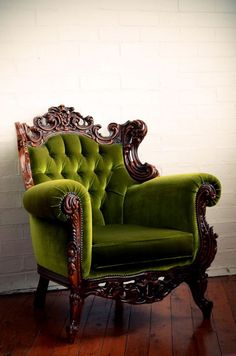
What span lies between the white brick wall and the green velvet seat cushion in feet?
3.47

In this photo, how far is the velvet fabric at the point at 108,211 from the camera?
1931 millimetres

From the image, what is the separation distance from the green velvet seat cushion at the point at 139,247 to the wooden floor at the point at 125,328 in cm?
33

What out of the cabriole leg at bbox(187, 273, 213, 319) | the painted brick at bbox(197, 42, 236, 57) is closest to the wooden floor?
the cabriole leg at bbox(187, 273, 213, 319)

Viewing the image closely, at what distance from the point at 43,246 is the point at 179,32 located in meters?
1.86

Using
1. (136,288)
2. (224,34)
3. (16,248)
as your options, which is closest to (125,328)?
(136,288)

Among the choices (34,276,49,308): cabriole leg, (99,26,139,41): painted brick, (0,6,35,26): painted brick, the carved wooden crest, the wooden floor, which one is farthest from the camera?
(99,26,139,41): painted brick

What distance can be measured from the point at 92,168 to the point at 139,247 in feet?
2.74

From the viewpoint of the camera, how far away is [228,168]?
3186 mm

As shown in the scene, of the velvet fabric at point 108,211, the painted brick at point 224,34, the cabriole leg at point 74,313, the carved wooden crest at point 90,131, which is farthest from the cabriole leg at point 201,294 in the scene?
the painted brick at point 224,34

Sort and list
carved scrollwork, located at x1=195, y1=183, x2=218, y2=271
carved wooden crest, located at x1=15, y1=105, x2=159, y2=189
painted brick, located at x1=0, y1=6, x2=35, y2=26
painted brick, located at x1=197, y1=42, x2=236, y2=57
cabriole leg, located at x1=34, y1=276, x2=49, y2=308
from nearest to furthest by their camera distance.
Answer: carved scrollwork, located at x1=195, y1=183, x2=218, y2=271
cabriole leg, located at x1=34, y1=276, x2=49, y2=308
carved wooden crest, located at x1=15, y1=105, x2=159, y2=189
painted brick, located at x1=0, y1=6, x2=35, y2=26
painted brick, located at x1=197, y1=42, x2=236, y2=57

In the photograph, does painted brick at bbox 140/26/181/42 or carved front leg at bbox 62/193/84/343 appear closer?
carved front leg at bbox 62/193/84/343

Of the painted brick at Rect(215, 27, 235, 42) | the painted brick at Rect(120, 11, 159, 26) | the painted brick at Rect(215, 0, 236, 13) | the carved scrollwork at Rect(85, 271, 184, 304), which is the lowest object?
the carved scrollwork at Rect(85, 271, 184, 304)

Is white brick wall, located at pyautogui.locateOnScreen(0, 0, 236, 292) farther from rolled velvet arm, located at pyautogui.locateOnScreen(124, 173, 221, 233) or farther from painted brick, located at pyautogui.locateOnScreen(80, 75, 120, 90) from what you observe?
rolled velvet arm, located at pyautogui.locateOnScreen(124, 173, 221, 233)

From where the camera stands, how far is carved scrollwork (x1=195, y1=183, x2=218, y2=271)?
2.15 m
